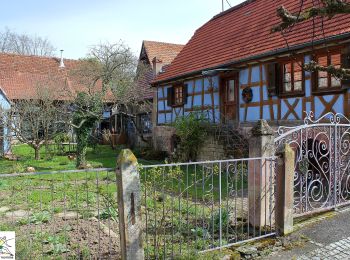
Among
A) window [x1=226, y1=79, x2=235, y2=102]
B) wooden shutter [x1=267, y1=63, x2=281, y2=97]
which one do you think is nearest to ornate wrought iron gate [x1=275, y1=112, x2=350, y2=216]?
wooden shutter [x1=267, y1=63, x2=281, y2=97]

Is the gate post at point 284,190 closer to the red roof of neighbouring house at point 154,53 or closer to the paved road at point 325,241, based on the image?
the paved road at point 325,241

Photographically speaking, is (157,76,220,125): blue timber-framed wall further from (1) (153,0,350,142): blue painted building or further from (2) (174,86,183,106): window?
(2) (174,86,183,106): window

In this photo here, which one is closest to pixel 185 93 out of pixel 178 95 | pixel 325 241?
pixel 178 95

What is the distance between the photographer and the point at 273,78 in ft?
38.9

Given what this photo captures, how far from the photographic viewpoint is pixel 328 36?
10039mm

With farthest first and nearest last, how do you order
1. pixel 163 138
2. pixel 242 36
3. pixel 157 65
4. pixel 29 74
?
pixel 29 74
pixel 157 65
pixel 163 138
pixel 242 36

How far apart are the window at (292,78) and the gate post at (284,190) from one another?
244 inches

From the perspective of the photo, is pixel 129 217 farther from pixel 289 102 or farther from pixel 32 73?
pixel 32 73

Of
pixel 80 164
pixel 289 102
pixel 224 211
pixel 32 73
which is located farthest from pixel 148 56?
pixel 224 211

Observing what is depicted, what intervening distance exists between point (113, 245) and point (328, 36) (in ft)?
25.8

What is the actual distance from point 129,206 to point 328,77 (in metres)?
8.21

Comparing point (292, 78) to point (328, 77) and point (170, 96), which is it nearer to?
point (328, 77)

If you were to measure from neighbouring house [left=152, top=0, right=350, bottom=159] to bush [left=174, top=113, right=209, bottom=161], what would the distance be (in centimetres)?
46

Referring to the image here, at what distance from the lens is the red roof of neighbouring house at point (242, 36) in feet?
37.2
